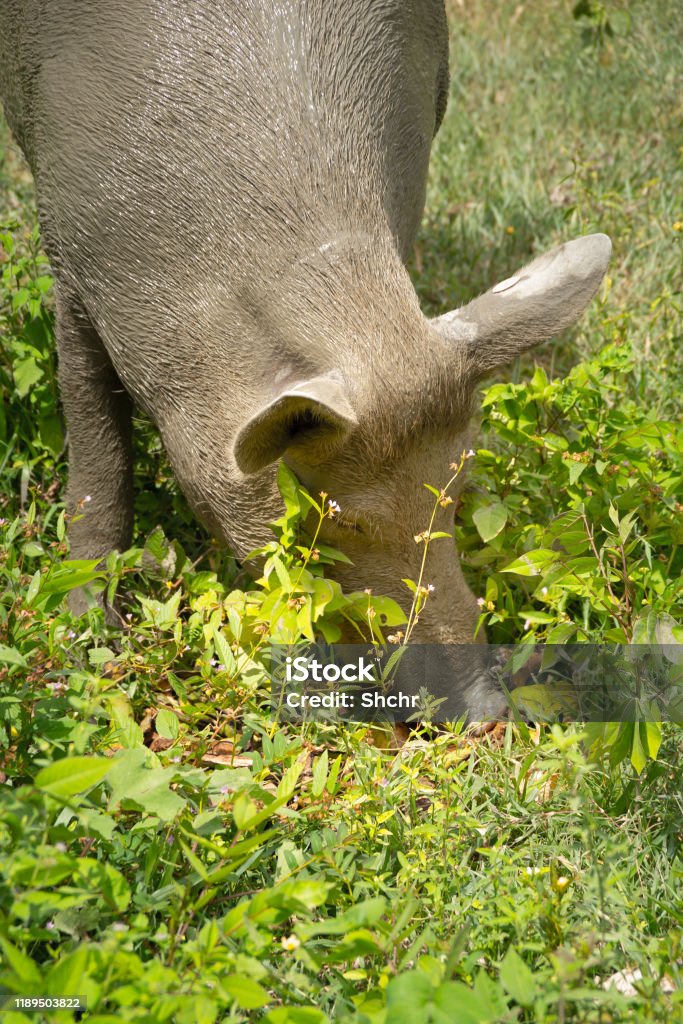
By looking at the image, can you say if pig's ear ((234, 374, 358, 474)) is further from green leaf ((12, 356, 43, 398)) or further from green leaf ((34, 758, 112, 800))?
green leaf ((12, 356, 43, 398))

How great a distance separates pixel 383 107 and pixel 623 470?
4.34ft

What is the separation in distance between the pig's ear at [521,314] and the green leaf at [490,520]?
59 centimetres

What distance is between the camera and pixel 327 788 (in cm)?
255

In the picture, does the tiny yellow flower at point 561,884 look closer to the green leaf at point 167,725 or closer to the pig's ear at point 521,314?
the green leaf at point 167,725

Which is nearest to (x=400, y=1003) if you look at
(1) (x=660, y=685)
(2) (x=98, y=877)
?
(2) (x=98, y=877)

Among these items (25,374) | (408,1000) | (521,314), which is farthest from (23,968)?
(25,374)

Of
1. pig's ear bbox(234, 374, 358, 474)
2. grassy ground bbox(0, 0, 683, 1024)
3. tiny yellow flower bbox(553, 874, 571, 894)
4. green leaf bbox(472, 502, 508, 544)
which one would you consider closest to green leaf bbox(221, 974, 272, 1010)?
grassy ground bbox(0, 0, 683, 1024)

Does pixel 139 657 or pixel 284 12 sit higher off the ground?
pixel 284 12

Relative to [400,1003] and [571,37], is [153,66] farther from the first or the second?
[571,37]

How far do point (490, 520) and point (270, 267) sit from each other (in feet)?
3.40

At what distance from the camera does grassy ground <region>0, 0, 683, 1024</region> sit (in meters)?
1.79

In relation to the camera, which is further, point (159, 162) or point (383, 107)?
point (383, 107)

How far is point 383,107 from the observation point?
2986mm

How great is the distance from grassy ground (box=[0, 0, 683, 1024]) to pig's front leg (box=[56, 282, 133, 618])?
16 cm
